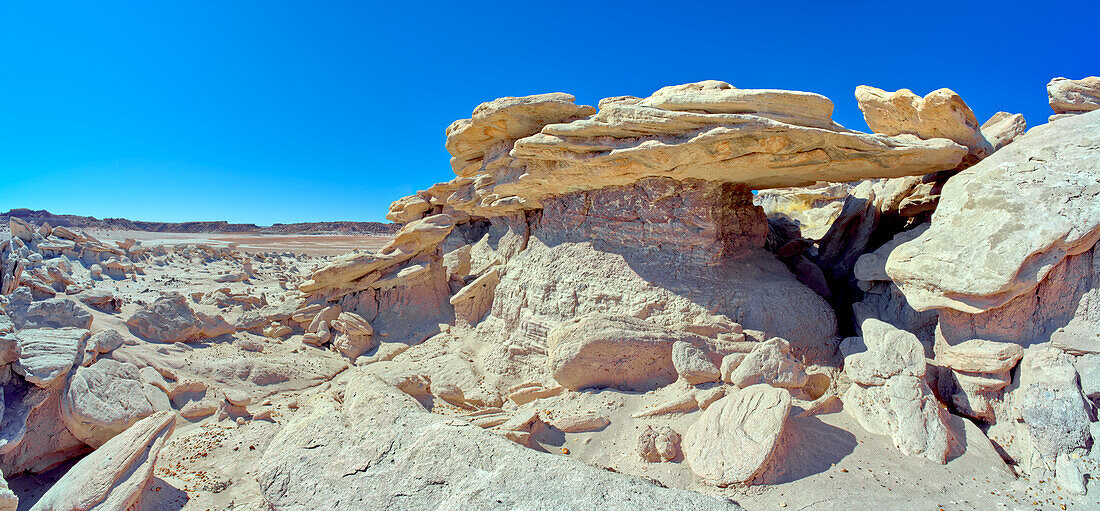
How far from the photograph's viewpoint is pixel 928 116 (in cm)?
621

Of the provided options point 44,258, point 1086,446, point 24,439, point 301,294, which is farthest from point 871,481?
point 44,258

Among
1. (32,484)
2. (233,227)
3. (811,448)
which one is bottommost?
(32,484)

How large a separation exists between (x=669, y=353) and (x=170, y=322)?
8.46m

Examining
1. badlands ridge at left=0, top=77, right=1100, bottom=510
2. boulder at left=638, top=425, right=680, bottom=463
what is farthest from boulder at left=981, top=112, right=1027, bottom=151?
boulder at left=638, top=425, right=680, bottom=463

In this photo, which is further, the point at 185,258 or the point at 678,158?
the point at 185,258

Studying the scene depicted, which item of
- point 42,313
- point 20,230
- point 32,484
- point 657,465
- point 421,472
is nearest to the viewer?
point 421,472

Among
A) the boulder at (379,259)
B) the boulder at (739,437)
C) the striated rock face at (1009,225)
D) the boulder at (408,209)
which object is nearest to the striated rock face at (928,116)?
the striated rock face at (1009,225)

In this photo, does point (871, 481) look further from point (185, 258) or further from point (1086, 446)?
point (185, 258)

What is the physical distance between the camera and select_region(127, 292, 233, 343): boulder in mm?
8141

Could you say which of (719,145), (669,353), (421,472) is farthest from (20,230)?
(719,145)

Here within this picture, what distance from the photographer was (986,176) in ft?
17.5

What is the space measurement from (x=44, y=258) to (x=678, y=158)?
1611cm

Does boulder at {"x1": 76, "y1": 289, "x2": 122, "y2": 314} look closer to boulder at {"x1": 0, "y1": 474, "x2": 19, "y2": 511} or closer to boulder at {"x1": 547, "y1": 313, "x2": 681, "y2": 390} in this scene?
boulder at {"x1": 0, "y1": 474, "x2": 19, "y2": 511}

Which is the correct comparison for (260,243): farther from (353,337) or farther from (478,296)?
(478,296)
